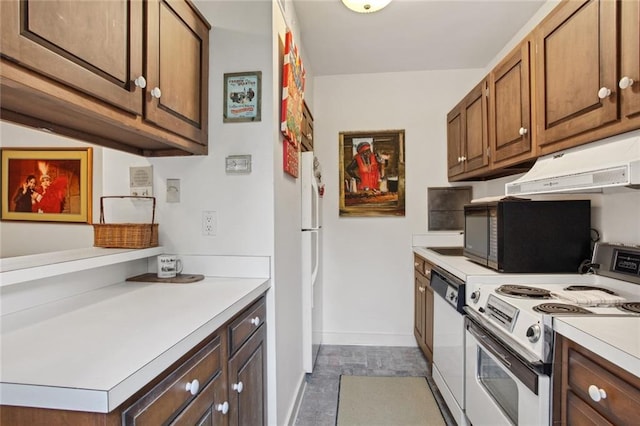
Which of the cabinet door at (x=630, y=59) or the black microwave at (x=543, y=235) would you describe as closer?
the cabinet door at (x=630, y=59)

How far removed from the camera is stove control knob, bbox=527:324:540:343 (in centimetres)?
107

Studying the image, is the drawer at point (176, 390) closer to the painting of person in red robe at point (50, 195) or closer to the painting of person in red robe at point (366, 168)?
the painting of person in red robe at point (50, 195)

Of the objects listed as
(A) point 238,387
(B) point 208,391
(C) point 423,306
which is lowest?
(C) point 423,306

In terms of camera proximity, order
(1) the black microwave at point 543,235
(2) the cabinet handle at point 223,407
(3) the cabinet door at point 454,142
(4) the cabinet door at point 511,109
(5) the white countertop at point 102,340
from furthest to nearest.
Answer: (3) the cabinet door at point 454,142, (4) the cabinet door at point 511,109, (1) the black microwave at point 543,235, (2) the cabinet handle at point 223,407, (5) the white countertop at point 102,340

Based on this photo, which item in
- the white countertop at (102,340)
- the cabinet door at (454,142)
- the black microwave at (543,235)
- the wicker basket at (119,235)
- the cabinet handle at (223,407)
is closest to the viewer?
the white countertop at (102,340)

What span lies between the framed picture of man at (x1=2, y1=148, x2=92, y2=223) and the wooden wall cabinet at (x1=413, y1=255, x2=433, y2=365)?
222 cm

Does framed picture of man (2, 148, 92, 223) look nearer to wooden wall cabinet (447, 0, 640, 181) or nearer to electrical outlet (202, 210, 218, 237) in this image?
electrical outlet (202, 210, 218, 237)

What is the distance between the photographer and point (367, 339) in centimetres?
308

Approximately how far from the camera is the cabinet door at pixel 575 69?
4.09ft

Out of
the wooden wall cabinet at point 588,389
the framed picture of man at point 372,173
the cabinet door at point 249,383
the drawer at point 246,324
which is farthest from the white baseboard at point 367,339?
the wooden wall cabinet at point 588,389

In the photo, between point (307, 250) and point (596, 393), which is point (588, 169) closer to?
point (596, 393)

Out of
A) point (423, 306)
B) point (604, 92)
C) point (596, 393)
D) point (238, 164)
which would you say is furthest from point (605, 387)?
point (423, 306)

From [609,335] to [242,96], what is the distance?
166cm

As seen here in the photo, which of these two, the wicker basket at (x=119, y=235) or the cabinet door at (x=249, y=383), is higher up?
the wicker basket at (x=119, y=235)
